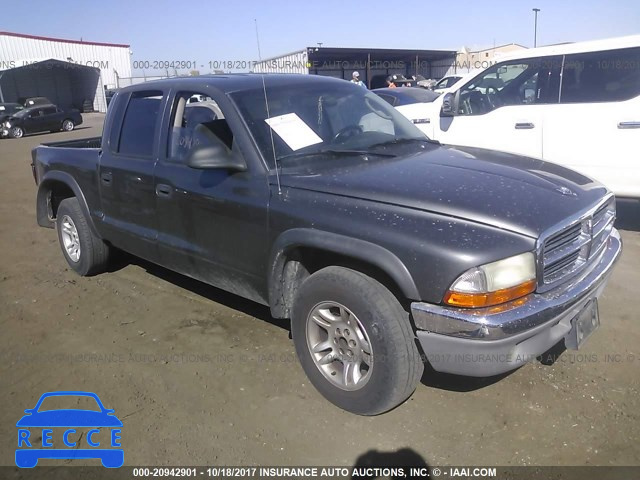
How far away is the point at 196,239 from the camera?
3611mm

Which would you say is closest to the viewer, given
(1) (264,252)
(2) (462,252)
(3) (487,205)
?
(2) (462,252)

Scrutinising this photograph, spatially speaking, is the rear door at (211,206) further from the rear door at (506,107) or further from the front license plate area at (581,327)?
the rear door at (506,107)

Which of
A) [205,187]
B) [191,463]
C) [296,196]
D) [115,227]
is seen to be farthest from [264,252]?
[115,227]

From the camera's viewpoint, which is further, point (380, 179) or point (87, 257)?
point (87, 257)

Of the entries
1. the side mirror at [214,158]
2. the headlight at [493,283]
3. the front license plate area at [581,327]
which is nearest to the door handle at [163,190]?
the side mirror at [214,158]

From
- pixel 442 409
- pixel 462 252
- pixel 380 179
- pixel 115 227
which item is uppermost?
pixel 380 179

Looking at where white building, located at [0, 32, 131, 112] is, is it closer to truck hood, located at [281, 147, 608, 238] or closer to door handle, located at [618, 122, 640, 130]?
door handle, located at [618, 122, 640, 130]

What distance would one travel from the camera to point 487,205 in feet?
8.63

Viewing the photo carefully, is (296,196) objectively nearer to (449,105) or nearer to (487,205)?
(487,205)

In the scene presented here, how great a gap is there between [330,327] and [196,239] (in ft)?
4.01

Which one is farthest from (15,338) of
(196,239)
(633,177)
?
(633,177)

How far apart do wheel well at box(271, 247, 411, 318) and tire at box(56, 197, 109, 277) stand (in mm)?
2474

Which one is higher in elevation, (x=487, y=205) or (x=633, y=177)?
(x=487, y=205)

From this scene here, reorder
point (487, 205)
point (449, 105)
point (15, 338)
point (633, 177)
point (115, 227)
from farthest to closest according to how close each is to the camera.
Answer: point (449, 105) → point (633, 177) → point (115, 227) → point (15, 338) → point (487, 205)
